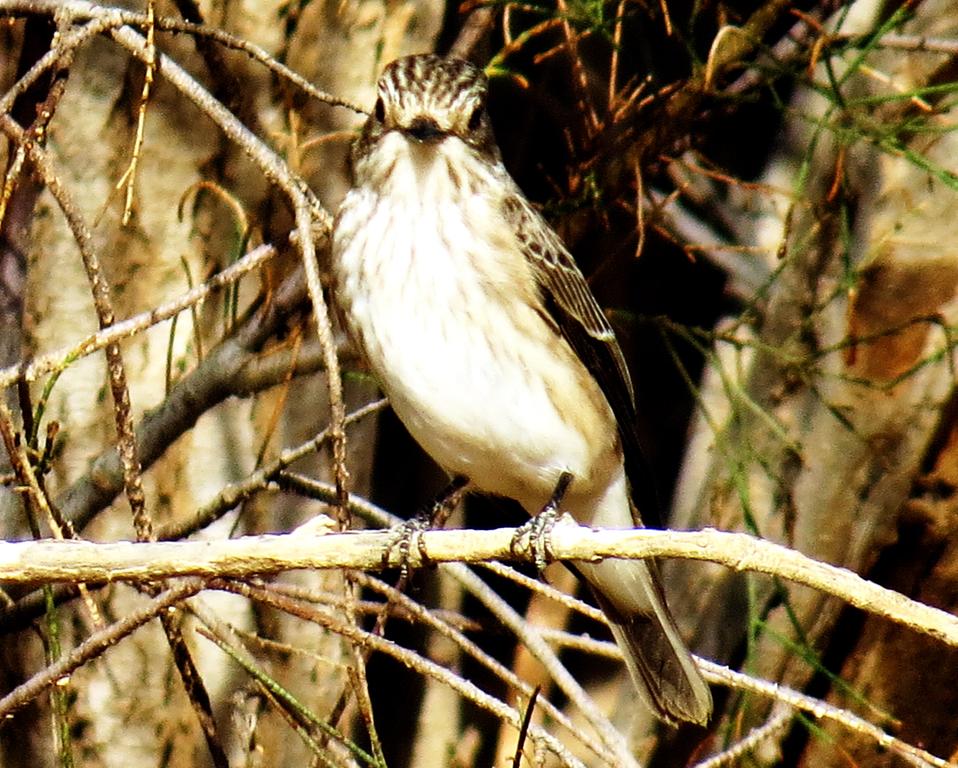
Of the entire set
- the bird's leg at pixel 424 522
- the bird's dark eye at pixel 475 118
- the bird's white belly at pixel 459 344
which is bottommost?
the bird's leg at pixel 424 522

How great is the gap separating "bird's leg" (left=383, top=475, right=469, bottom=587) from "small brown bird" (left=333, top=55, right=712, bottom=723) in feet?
0.24

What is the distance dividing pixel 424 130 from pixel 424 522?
1001 mm

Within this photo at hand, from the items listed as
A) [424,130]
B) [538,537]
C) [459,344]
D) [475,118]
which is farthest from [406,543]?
[475,118]

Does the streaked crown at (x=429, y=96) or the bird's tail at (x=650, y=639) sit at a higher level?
the streaked crown at (x=429, y=96)

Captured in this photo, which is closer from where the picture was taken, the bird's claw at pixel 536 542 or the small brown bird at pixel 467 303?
the bird's claw at pixel 536 542

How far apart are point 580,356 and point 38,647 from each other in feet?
5.61

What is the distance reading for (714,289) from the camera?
6148 mm

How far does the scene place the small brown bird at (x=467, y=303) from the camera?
12.4ft

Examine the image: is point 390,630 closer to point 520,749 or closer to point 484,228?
point 484,228

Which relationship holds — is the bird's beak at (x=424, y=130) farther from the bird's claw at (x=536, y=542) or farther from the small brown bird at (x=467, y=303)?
the bird's claw at (x=536, y=542)

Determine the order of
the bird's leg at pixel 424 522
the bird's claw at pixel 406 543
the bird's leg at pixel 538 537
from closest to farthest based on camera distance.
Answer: the bird's claw at pixel 406 543, the bird's leg at pixel 424 522, the bird's leg at pixel 538 537

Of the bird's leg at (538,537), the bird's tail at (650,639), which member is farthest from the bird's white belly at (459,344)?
the bird's tail at (650,639)

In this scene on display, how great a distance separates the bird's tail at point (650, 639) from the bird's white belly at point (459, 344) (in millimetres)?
529

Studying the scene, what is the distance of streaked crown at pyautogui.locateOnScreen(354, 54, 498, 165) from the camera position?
3.82 metres
